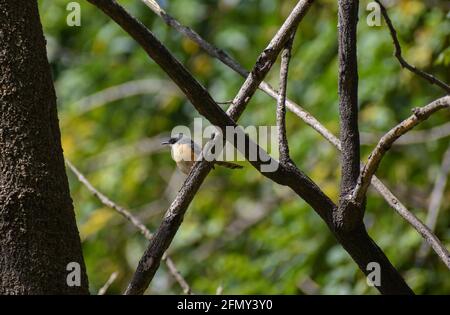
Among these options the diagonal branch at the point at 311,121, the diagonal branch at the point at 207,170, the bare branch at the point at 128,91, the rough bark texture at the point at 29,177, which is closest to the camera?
the diagonal branch at the point at 207,170

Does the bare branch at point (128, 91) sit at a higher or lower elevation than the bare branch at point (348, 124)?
higher

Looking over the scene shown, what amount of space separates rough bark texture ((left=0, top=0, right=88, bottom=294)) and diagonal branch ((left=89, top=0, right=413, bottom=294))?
0.71ft

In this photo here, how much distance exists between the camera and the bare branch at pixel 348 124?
2111 mm

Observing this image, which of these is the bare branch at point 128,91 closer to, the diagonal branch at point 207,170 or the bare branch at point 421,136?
the bare branch at point 421,136

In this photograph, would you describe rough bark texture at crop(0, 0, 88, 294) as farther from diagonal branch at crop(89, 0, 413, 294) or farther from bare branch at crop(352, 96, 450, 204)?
bare branch at crop(352, 96, 450, 204)

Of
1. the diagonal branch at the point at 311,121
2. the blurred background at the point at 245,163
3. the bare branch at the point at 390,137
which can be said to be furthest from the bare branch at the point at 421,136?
the bare branch at the point at 390,137

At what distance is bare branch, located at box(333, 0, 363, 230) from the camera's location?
211cm

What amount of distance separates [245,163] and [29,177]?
4759mm

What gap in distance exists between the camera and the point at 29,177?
2061 mm

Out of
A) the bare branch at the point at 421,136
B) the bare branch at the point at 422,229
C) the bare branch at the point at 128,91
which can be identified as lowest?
the bare branch at the point at 422,229

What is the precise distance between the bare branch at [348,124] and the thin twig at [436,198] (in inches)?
122

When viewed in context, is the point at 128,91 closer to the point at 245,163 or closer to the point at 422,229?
the point at 245,163

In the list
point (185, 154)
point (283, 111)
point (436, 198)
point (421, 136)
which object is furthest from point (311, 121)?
point (421, 136)
